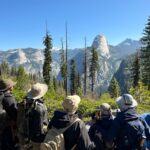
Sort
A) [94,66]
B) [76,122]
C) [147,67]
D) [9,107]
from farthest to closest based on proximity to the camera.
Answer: [94,66], [147,67], [9,107], [76,122]

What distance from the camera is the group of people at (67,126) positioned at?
6070 millimetres

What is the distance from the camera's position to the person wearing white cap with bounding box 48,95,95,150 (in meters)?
5.98

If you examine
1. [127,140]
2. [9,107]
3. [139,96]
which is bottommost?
[139,96]

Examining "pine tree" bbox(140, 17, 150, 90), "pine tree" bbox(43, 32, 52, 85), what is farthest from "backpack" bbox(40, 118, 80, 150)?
"pine tree" bbox(43, 32, 52, 85)

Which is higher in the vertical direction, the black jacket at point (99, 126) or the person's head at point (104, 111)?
the person's head at point (104, 111)

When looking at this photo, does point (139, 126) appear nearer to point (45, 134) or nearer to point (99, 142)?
point (99, 142)

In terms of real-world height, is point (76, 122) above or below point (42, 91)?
below

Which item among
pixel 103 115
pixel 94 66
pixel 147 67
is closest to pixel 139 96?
pixel 147 67

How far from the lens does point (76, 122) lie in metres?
6.02

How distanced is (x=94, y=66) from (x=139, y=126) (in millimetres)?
78373

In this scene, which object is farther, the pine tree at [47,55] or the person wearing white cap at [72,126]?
the pine tree at [47,55]

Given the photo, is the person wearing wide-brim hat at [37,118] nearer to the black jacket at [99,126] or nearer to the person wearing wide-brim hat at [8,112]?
the person wearing wide-brim hat at [8,112]

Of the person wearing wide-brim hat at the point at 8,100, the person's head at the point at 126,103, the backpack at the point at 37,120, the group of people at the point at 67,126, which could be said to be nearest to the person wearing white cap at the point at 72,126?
the group of people at the point at 67,126

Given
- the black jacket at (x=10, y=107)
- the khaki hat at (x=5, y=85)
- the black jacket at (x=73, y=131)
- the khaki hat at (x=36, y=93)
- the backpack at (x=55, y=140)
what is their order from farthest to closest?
the khaki hat at (x=5, y=85), the black jacket at (x=10, y=107), the khaki hat at (x=36, y=93), the backpack at (x=55, y=140), the black jacket at (x=73, y=131)
